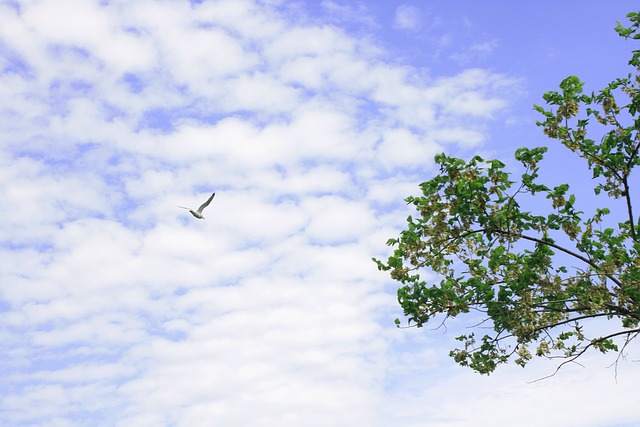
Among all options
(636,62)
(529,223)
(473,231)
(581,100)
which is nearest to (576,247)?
(529,223)

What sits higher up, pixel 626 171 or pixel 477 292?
pixel 626 171

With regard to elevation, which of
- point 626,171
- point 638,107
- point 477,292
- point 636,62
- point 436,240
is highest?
point 636,62

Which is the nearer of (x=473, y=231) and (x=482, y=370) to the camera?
(x=473, y=231)

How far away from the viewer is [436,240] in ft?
64.5

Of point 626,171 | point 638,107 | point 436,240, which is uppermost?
point 638,107

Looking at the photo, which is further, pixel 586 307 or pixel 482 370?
pixel 482 370

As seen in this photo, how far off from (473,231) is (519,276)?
1705mm

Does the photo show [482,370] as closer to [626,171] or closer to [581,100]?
[626,171]

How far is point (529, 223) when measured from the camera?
19.5m

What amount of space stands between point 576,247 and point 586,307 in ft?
5.56

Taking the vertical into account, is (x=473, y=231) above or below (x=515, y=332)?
above

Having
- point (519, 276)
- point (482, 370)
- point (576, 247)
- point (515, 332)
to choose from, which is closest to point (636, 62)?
point (576, 247)

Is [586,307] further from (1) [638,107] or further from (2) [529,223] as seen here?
(1) [638,107]

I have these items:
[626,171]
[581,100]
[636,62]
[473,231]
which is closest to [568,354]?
[473,231]
